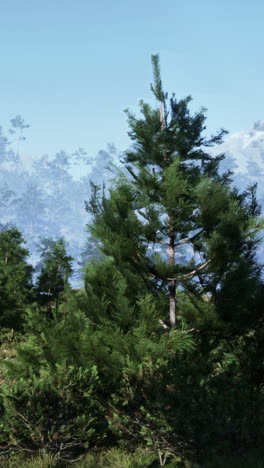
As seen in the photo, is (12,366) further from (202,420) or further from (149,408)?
(202,420)

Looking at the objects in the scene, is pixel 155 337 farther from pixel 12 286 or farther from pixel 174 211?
pixel 12 286

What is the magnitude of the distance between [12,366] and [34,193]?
14634 centimetres

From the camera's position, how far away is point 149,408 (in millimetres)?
7641

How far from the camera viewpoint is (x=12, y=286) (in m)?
22.3

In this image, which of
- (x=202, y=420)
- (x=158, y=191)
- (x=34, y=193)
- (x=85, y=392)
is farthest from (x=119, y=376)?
(x=34, y=193)

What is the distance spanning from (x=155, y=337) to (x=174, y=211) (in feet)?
9.75

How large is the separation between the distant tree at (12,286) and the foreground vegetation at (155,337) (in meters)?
10.3

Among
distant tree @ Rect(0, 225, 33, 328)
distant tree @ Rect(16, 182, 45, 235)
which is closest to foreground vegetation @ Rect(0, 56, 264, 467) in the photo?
distant tree @ Rect(0, 225, 33, 328)

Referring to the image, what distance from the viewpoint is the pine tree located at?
1121cm

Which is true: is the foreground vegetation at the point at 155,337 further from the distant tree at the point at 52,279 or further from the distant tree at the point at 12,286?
the distant tree at the point at 52,279

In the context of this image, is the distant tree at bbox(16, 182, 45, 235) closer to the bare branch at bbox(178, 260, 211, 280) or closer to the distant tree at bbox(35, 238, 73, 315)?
the distant tree at bbox(35, 238, 73, 315)

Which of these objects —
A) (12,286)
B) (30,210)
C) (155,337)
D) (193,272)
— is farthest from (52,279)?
(30,210)

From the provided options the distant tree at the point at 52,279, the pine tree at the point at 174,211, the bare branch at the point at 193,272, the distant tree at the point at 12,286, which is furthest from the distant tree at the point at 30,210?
the bare branch at the point at 193,272

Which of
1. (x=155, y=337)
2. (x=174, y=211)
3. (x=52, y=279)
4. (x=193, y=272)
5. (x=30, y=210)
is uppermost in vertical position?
(x=30, y=210)
